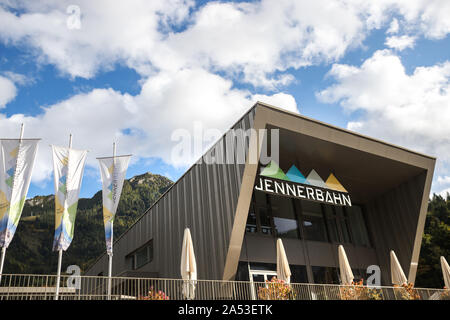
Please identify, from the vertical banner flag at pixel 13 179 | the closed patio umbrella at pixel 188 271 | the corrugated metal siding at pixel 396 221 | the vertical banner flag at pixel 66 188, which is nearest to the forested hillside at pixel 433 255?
the corrugated metal siding at pixel 396 221

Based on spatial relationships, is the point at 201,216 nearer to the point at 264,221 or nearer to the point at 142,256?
the point at 264,221

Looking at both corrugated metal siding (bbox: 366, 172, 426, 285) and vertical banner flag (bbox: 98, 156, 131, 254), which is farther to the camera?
corrugated metal siding (bbox: 366, 172, 426, 285)

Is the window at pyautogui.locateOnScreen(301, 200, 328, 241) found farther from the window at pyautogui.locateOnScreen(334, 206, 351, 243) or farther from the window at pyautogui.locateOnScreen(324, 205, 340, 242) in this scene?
the window at pyautogui.locateOnScreen(334, 206, 351, 243)

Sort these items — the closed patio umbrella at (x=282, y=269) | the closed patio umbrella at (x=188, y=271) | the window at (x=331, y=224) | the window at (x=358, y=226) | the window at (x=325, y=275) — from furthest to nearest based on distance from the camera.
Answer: the window at (x=358, y=226) < the window at (x=331, y=224) < the window at (x=325, y=275) < the closed patio umbrella at (x=282, y=269) < the closed patio umbrella at (x=188, y=271)

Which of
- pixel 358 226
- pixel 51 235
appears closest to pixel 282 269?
A: pixel 358 226

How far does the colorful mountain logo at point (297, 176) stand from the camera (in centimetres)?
1691

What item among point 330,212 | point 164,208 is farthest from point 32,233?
point 330,212

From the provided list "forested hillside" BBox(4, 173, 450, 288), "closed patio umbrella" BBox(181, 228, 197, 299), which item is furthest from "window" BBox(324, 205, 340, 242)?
"forested hillside" BBox(4, 173, 450, 288)

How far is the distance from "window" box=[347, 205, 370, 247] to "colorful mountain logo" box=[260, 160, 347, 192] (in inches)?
202

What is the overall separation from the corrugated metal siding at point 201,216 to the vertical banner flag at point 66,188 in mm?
5970

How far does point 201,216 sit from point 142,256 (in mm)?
9972

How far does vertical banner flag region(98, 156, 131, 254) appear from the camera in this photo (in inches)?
529

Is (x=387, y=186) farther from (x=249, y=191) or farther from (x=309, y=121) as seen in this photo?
(x=249, y=191)

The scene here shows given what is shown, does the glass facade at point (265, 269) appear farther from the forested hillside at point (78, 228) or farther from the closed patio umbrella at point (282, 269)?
the forested hillside at point (78, 228)
